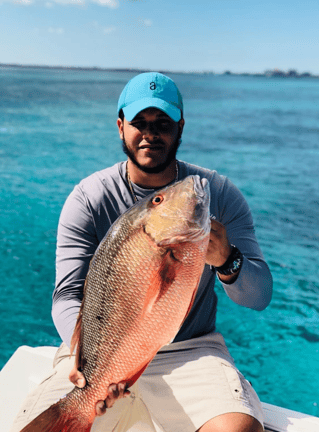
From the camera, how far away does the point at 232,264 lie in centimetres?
195

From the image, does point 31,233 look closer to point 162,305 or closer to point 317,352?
point 317,352

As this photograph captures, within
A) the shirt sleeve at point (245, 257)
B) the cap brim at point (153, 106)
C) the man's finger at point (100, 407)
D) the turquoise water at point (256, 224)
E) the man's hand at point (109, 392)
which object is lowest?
the turquoise water at point (256, 224)

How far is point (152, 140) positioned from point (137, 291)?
122cm

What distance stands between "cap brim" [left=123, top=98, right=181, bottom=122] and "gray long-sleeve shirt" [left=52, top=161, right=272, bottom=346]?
33 cm

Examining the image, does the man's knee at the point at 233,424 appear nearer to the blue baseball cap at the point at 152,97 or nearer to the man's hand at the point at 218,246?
the man's hand at the point at 218,246

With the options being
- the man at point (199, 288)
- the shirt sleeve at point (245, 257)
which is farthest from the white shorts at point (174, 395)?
the shirt sleeve at point (245, 257)

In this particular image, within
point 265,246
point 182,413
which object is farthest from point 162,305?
point 265,246

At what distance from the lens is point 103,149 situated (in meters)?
18.4

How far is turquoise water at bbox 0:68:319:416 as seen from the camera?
17.7 ft

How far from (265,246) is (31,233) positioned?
4831 millimetres

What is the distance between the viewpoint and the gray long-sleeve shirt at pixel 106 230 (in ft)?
7.48

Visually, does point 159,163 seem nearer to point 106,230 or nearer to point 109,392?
point 106,230

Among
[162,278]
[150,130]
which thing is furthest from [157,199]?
[150,130]

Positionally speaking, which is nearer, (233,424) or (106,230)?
(233,424)
